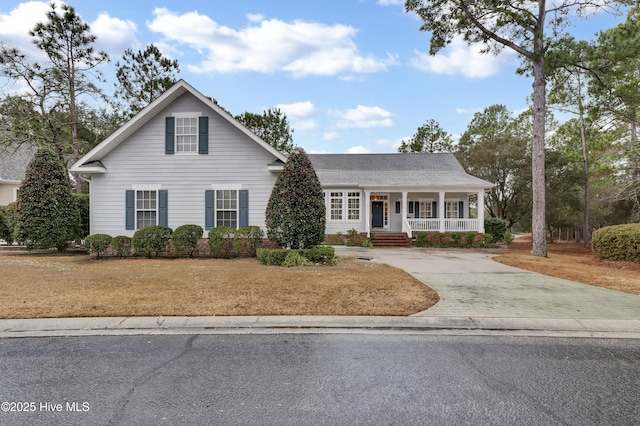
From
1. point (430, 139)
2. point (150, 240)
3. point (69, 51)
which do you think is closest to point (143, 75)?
point (69, 51)

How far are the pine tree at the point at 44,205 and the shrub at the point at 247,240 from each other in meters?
6.75

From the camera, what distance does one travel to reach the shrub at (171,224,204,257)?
41.2 feet

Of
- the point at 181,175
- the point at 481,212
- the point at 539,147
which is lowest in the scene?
the point at 481,212

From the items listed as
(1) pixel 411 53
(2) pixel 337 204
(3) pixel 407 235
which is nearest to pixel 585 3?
(1) pixel 411 53

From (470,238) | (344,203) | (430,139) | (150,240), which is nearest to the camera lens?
(150,240)

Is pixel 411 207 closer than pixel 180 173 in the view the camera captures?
No

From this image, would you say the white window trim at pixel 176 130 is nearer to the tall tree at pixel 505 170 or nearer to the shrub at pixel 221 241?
the shrub at pixel 221 241

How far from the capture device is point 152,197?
14305 millimetres

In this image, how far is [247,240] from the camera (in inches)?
515

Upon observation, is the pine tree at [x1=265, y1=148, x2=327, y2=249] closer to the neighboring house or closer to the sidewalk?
the sidewalk

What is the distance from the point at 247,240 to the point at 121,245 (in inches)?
181

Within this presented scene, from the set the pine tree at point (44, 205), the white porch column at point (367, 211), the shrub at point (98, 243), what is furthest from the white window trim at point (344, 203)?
the pine tree at point (44, 205)

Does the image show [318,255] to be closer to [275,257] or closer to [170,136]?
[275,257]

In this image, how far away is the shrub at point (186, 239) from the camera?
41.2ft
